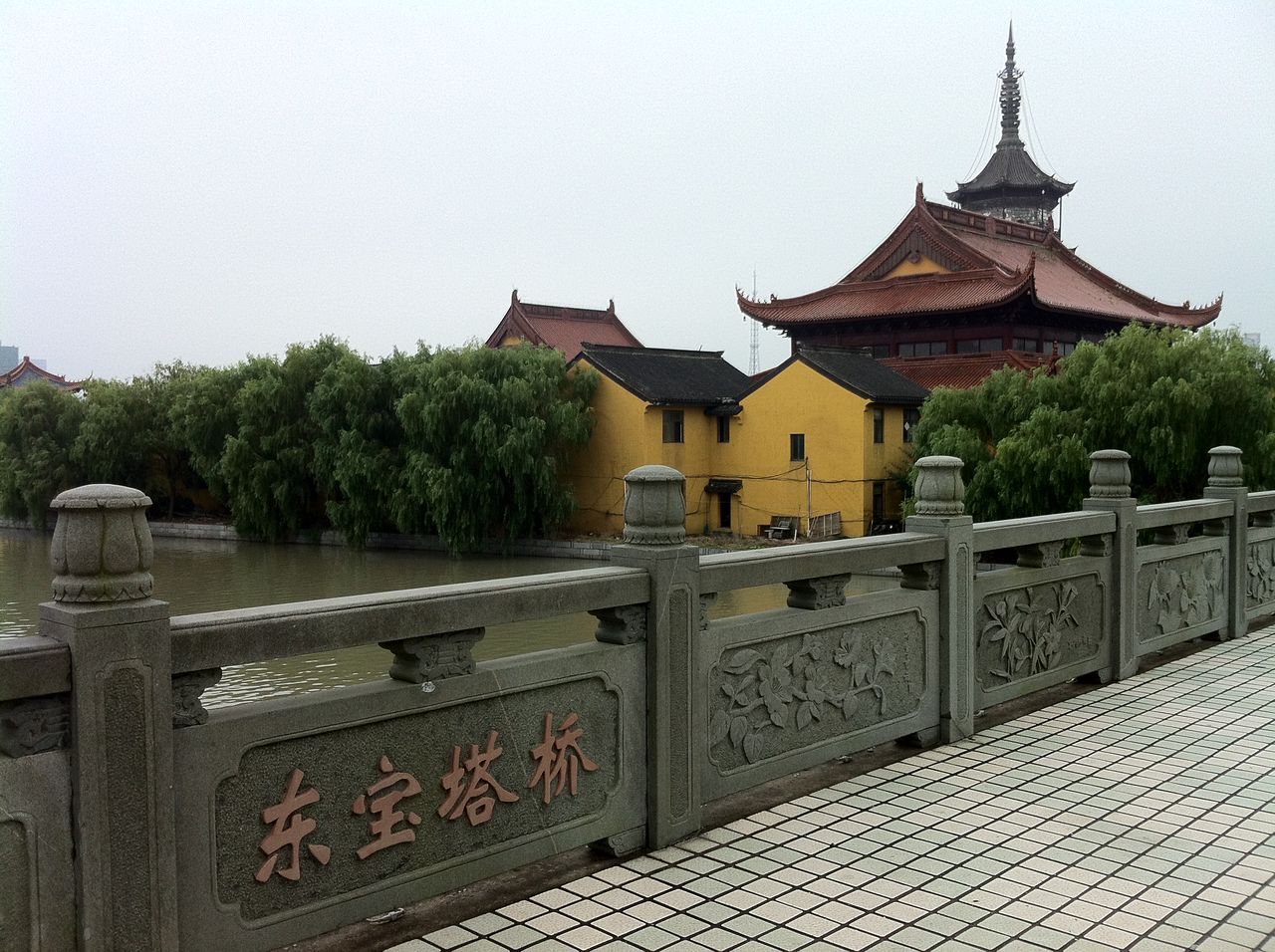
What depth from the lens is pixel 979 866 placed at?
3014 millimetres

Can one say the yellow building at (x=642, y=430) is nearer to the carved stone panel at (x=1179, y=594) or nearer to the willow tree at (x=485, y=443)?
the willow tree at (x=485, y=443)

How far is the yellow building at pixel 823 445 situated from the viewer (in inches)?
777

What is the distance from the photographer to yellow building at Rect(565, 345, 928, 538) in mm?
19859

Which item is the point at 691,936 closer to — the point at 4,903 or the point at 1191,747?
the point at 4,903

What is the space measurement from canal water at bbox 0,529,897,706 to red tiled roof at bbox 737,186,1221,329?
8484mm

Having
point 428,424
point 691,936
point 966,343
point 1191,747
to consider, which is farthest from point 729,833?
point 966,343

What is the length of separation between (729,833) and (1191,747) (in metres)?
2.09

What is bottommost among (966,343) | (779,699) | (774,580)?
(779,699)

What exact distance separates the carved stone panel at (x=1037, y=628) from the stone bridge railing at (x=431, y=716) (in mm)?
21

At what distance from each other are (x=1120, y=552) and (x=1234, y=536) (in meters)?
1.62

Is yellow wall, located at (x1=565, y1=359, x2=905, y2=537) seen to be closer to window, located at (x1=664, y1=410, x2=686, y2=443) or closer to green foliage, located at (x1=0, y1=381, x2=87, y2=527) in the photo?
window, located at (x1=664, y1=410, x2=686, y2=443)

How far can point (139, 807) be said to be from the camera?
2039 millimetres

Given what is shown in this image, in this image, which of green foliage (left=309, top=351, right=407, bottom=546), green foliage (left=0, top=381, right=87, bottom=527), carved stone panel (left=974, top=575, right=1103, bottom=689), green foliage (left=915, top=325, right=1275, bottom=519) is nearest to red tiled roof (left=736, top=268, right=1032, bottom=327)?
green foliage (left=915, top=325, right=1275, bottom=519)

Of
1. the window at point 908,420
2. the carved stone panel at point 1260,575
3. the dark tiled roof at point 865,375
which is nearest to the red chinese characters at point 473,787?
the carved stone panel at point 1260,575
